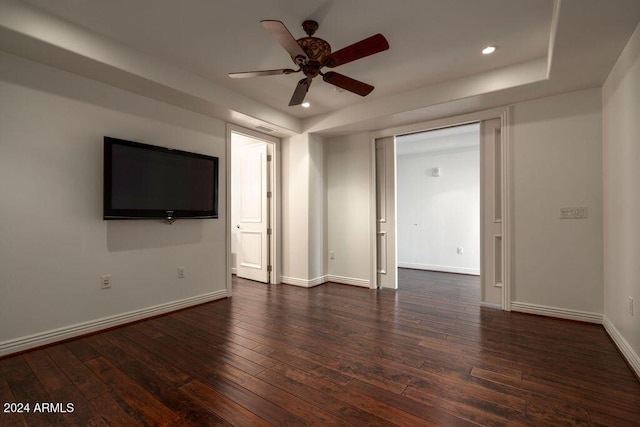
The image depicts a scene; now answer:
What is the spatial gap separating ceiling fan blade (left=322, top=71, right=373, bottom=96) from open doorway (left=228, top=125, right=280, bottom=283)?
220 cm

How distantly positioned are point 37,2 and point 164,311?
2836 mm

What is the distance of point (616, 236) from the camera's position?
2.49 m

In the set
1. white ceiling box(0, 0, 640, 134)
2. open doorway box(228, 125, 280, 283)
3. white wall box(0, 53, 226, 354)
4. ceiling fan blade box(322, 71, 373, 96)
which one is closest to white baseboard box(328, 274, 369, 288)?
open doorway box(228, 125, 280, 283)

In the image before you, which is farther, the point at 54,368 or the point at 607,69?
the point at 607,69

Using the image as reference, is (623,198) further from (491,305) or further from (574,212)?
(491,305)

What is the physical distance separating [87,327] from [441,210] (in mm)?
5693

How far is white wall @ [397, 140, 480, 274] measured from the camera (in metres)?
5.56

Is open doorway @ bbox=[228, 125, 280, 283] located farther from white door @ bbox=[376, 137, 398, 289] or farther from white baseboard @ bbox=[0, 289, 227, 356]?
white door @ bbox=[376, 137, 398, 289]

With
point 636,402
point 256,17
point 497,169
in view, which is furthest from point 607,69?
point 256,17

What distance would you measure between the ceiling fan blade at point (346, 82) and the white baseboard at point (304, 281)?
2.93 metres

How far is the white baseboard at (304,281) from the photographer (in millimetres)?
4535

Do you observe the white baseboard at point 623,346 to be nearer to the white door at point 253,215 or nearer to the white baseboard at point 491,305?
the white baseboard at point 491,305

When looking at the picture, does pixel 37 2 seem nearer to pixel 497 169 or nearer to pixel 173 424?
pixel 173 424

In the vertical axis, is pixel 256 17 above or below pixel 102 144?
above
